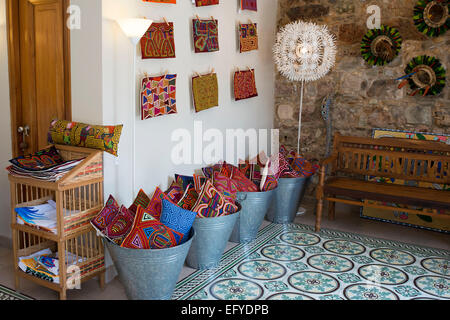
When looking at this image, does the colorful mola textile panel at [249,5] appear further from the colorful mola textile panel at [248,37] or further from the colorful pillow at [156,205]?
the colorful pillow at [156,205]

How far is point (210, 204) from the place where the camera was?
3131mm

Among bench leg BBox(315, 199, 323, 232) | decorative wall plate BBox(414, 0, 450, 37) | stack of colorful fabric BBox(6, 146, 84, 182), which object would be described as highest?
decorative wall plate BBox(414, 0, 450, 37)

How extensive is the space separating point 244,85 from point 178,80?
1.07m

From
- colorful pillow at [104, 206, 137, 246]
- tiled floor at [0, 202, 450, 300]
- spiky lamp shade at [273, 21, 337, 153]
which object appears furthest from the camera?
spiky lamp shade at [273, 21, 337, 153]

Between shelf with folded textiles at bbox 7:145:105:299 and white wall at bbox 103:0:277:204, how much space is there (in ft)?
0.64

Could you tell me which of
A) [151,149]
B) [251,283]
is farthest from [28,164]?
[251,283]

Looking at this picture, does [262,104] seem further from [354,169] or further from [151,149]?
[151,149]

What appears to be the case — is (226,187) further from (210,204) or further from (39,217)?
(39,217)

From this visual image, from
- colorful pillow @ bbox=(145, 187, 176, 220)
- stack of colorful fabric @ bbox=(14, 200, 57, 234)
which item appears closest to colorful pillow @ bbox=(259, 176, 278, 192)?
colorful pillow @ bbox=(145, 187, 176, 220)

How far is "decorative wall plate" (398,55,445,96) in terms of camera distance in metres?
4.11

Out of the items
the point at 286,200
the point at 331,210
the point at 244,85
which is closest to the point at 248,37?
the point at 244,85

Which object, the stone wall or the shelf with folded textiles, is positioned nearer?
the shelf with folded textiles

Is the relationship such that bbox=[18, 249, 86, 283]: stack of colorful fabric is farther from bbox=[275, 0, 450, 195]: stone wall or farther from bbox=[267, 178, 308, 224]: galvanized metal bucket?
bbox=[275, 0, 450, 195]: stone wall

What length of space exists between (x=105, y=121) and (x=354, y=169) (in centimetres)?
260
